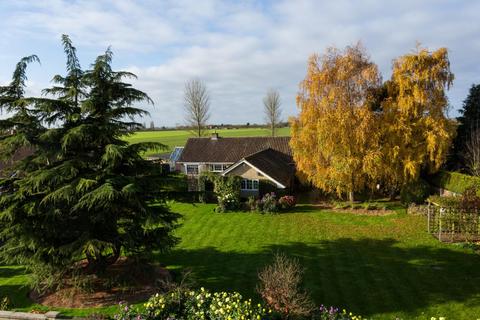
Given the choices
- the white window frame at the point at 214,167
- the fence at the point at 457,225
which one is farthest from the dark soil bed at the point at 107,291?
the white window frame at the point at 214,167

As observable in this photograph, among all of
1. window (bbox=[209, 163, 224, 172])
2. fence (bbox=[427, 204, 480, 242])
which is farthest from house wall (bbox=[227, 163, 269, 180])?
fence (bbox=[427, 204, 480, 242])

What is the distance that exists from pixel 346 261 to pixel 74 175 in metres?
14.1

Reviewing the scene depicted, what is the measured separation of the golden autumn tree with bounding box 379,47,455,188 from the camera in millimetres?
28891

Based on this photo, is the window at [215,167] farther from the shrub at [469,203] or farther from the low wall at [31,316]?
the low wall at [31,316]

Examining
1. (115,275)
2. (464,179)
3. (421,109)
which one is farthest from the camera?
(421,109)

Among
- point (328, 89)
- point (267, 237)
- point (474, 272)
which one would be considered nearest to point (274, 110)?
point (328, 89)

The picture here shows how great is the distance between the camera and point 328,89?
3002 centimetres

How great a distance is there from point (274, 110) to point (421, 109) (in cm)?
4968

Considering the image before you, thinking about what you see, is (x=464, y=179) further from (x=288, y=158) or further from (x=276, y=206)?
(x=288, y=158)

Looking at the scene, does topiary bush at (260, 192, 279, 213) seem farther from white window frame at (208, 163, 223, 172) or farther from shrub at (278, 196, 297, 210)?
white window frame at (208, 163, 223, 172)

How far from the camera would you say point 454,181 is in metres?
29.1

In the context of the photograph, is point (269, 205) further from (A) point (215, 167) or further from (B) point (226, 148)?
(B) point (226, 148)

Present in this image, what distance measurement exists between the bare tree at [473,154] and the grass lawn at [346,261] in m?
8.35

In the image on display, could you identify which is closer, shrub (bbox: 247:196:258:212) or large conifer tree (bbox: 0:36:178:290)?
large conifer tree (bbox: 0:36:178:290)
